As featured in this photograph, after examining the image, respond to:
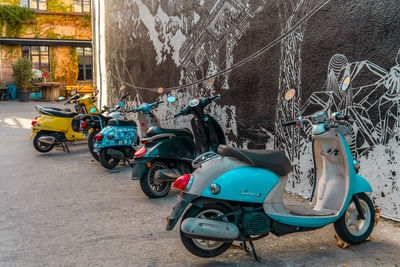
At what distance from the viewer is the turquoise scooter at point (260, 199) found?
3.44m

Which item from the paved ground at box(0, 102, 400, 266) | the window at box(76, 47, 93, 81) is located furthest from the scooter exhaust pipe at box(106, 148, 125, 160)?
the window at box(76, 47, 93, 81)

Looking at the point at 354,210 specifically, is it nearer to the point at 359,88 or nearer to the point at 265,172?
the point at 265,172

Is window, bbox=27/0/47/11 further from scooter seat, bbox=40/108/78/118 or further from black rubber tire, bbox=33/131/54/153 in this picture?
black rubber tire, bbox=33/131/54/153

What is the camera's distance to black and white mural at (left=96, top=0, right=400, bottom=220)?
14.2 feet

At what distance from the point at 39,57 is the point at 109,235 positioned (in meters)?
24.9

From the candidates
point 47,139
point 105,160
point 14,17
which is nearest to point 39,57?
point 14,17

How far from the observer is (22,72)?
24.4 meters

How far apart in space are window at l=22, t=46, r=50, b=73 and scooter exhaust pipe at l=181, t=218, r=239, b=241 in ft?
84.4

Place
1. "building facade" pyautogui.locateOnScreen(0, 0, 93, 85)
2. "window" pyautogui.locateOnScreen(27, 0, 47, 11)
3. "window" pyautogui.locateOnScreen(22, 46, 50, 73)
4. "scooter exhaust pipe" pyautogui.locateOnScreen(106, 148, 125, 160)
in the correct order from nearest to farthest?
"scooter exhaust pipe" pyautogui.locateOnScreen(106, 148, 125, 160)
"building facade" pyautogui.locateOnScreen(0, 0, 93, 85)
"window" pyautogui.locateOnScreen(27, 0, 47, 11)
"window" pyautogui.locateOnScreen(22, 46, 50, 73)

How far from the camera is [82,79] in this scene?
91.5ft

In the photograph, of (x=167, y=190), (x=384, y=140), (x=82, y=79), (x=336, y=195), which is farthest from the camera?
(x=82, y=79)

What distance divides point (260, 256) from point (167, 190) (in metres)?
2.25

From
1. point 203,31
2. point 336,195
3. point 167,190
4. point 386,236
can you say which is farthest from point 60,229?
point 203,31

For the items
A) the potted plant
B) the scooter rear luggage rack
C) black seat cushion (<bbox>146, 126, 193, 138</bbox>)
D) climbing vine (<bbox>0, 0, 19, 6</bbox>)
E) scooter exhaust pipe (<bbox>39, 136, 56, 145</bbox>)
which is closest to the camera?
the scooter rear luggage rack
